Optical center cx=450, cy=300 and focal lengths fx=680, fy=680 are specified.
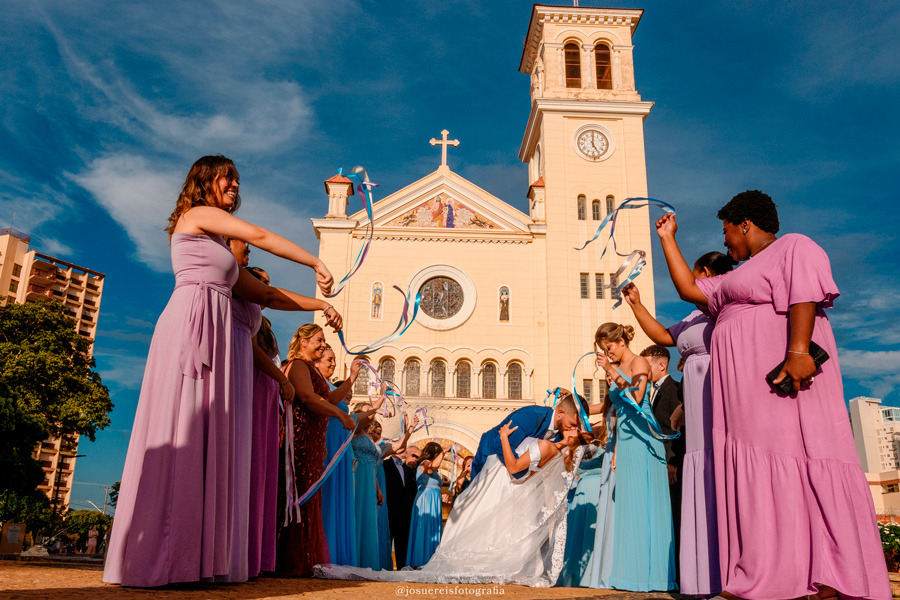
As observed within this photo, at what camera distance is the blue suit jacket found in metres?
6.34

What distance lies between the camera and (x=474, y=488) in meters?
6.18

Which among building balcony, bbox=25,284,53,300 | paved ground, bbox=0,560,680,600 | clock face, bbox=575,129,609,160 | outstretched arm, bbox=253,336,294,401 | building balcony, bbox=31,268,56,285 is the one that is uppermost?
building balcony, bbox=31,268,56,285

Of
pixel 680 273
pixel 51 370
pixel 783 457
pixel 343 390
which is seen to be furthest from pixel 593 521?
pixel 51 370

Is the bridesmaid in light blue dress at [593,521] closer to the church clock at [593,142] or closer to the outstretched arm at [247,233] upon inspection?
the outstretched arm at [247,233]

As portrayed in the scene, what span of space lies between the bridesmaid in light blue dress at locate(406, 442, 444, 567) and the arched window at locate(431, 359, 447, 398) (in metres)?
12.8

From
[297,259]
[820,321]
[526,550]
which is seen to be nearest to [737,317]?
[820,321]

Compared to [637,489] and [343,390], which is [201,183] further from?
[637,489]

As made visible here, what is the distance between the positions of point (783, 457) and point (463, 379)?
21246 millimetres

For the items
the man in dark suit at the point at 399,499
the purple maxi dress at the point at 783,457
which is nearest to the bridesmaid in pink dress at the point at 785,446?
the purple maxi dress at the point at 783,457

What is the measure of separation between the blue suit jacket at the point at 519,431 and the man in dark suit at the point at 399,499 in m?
3.42

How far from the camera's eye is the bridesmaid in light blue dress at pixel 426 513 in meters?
9.73

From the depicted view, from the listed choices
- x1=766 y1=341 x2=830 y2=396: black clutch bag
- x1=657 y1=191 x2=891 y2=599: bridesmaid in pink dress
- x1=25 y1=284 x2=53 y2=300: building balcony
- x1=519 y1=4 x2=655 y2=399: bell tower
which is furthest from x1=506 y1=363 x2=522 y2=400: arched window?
x1=25 y1=284 x2=53 y2=300: building balcony

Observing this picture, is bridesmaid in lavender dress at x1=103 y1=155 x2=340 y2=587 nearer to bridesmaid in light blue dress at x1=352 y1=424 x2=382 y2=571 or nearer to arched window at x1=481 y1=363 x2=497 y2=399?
bridesmaid in light blue dress at x1=352 y1=424 x2=382 y2=571

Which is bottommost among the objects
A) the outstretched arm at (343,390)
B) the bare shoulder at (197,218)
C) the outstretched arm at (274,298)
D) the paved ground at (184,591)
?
the paved ground at (184,591)
